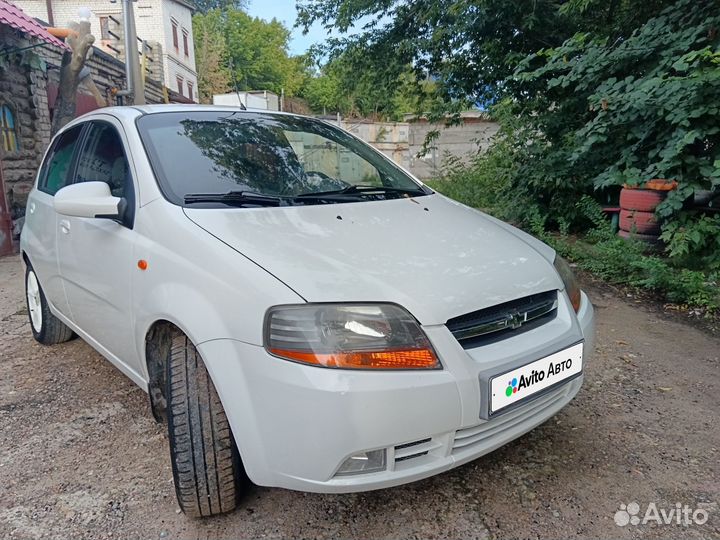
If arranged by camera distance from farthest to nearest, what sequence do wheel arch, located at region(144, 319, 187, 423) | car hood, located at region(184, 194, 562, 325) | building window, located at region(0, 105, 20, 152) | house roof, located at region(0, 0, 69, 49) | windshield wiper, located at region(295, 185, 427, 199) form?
building window, located at region(0, 105, 20, 152)
house roof, located at region(0, 0, 69, 49)
windshield wiper, located at region(295, 185, 427, 199)
wheel arch, located at region(144, 319, 187, 423)
car hood, located at region(184, 194, 562, 325)

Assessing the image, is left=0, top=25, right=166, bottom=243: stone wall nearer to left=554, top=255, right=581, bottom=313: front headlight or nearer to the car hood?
the car hood

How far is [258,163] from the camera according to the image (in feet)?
7.84

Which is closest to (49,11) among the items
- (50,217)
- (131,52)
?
(131,52)

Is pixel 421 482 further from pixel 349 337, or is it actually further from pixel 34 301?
pixel 34 301

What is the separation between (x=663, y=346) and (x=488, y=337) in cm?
243

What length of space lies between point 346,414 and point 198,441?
0.58 m

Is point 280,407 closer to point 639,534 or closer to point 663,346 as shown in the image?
point 639,534

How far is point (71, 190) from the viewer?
7.20ft

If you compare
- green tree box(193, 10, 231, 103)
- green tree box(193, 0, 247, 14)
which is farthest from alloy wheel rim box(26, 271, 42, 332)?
green tree box(193, 0, 247, 14)

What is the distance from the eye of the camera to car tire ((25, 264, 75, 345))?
339 cm

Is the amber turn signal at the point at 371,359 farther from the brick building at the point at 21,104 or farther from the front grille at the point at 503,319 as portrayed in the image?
the brick building at the point at 21,104

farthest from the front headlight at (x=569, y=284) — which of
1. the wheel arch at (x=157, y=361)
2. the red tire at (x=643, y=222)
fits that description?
the red tire at (x=643, y=222)

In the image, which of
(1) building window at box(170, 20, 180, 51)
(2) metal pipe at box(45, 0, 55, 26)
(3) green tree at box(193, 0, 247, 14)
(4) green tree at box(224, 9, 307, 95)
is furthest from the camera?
(3) green tree at box(193, 0, 247, 14)

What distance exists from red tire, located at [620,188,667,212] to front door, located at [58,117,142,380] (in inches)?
207
